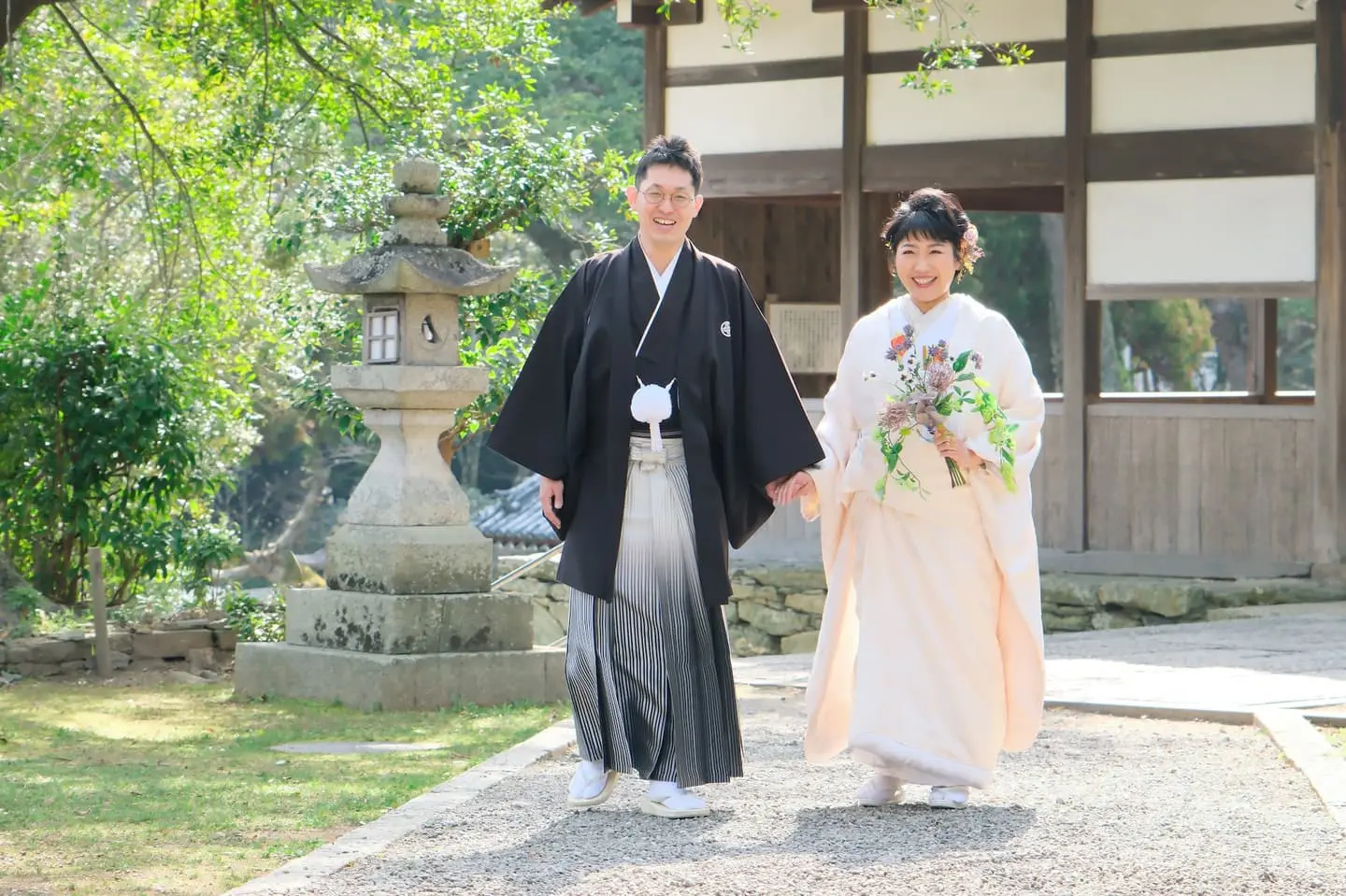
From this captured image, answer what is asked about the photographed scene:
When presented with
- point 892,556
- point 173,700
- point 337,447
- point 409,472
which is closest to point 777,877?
point 892,556

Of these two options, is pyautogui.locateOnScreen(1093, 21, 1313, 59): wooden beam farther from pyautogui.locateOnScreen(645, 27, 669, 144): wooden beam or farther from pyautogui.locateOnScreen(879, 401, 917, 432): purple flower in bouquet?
pyautogui.locateOnScreen(879, 401, 917, 432): purple flower in bouquet

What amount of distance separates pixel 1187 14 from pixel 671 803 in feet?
27.2

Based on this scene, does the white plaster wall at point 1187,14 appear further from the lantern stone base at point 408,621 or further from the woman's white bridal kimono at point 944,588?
the woman's white bridal kimono at point 944,588

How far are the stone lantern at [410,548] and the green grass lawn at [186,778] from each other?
183 mm

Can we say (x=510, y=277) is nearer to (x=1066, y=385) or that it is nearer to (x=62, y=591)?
(x=62, y=591)

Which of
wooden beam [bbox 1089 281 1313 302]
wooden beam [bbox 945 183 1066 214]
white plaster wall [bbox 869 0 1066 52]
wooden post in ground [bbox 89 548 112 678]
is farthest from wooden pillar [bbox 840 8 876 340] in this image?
wooden post in ground [bbox 89 548 112 678]

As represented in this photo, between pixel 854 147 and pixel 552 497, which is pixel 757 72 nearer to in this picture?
pixel 854 147

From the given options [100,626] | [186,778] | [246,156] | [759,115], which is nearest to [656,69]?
[759,115]

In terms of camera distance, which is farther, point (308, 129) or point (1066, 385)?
point (308, 129)

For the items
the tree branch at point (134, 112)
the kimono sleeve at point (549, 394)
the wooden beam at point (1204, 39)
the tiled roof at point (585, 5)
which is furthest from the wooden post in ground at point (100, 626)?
the wooden beam at point (1204, 39)

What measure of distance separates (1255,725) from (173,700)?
16.1ft

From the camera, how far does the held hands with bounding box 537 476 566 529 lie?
5203mm

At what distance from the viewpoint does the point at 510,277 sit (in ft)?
27.4

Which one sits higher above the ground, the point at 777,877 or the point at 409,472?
the point at 409,472
